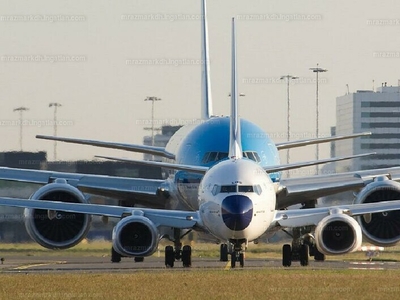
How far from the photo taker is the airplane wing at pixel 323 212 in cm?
3528

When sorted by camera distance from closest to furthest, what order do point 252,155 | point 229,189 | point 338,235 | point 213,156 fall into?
1. point 229,189
2. point 338,235
3. point 252,155
4. point 213,156

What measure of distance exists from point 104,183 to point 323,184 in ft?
23.6

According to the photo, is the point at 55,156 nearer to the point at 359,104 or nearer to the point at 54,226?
the point at 54,226

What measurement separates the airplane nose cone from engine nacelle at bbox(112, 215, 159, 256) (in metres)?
2.18

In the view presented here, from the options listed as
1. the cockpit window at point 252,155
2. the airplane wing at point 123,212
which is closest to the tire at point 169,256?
the airplane wing at point 123,212

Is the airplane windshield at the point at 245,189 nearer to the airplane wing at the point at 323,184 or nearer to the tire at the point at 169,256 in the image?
the tire at the point at 169,256

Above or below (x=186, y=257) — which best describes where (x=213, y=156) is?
above

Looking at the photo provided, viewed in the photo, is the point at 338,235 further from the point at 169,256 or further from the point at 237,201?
the point at 169,256

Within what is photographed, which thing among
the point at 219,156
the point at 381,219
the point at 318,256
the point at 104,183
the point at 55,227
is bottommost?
the point at 318,256

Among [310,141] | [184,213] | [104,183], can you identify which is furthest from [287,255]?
[104,183]

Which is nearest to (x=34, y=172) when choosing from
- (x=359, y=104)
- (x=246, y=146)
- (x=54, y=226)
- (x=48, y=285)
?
(x=54, y=226)

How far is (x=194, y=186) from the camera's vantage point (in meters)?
41.0

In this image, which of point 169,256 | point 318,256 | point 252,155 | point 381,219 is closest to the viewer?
point 169,256

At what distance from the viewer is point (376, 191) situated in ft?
133
